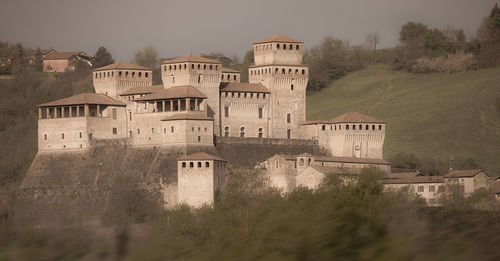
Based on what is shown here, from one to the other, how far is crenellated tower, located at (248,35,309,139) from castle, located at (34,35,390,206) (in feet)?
0.20

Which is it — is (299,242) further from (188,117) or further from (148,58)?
(148,58)

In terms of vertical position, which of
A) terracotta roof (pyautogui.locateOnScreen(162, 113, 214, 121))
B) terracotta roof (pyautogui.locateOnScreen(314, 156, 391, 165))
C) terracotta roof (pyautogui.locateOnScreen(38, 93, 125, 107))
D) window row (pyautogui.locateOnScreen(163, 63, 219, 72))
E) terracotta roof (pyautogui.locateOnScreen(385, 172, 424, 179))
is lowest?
terracotta roof (pyautogui.locateOnScreen(385, 172, 424, 179))

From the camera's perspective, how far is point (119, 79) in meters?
61.8

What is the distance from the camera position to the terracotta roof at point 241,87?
59.9m

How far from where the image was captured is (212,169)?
5091 cm

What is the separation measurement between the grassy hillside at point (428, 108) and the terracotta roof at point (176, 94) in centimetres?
2361

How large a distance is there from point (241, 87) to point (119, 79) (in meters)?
7.63

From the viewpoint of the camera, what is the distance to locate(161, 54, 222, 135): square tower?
191ft

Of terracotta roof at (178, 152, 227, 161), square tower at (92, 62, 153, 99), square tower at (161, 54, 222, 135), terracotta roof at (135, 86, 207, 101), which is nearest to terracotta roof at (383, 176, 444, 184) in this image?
terracotta roof at (178, 152, 227, 161)

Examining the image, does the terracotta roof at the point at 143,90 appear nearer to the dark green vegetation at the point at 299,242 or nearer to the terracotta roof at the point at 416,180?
the terracotta roof at the point at 416,180

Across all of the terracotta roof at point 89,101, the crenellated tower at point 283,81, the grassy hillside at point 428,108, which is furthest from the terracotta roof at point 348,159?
the grassy hillside at point 428,108

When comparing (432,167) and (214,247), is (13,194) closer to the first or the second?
(432,167)

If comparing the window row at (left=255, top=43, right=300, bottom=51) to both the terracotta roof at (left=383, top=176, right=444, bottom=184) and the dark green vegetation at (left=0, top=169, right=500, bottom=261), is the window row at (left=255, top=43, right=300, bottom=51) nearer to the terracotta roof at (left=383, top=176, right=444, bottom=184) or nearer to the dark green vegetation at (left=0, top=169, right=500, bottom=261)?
the terracotta roof at (left=383, top=176, right=444, bottom=184)

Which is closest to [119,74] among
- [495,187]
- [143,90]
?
[143,90]
